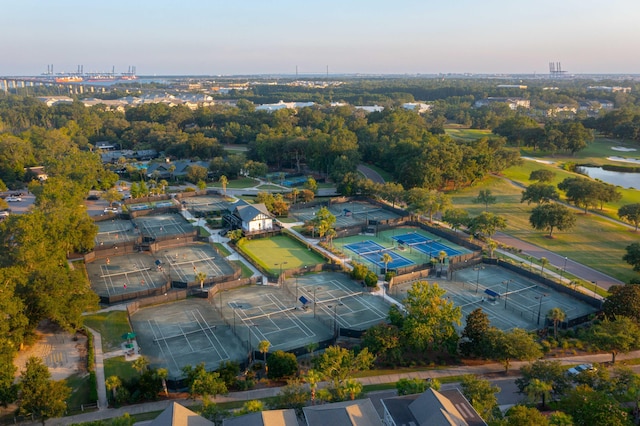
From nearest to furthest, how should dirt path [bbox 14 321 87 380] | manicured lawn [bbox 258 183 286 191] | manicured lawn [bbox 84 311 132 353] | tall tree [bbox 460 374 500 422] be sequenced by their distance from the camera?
tall tree [bbox 460 374 500 422]
dirt path [bbox 14 321 87 380]
manicured lawn [bbox 84 311 132 353]
manicured lawn [bbox 258 183 286 191]

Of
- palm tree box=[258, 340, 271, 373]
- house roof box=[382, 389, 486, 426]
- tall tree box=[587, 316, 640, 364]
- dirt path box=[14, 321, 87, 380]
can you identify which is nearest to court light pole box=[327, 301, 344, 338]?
palm tree box=[258, 340, 271, 373]

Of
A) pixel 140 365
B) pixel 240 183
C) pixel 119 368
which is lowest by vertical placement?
pixel 119 368

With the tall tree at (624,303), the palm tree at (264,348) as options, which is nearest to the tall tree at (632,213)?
the tall tree at (624,303)

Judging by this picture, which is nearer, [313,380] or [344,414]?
[344,414]

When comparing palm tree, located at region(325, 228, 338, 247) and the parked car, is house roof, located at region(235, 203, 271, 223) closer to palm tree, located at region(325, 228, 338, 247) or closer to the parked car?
palm tree, located at region(325, 228, 338, 247)

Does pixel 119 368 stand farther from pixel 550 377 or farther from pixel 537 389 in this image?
pixel 550 377

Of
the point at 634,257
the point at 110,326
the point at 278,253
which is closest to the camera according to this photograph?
the point at 110,326

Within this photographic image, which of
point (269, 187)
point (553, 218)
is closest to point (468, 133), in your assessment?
point (269, 187)

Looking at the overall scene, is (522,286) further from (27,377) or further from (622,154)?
(622,154)
